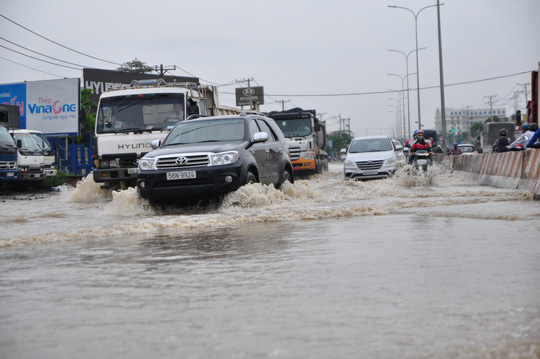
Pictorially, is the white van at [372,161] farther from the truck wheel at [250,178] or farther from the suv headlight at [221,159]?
the suv headlight at [221,159]

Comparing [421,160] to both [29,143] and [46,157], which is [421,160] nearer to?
[46,157]

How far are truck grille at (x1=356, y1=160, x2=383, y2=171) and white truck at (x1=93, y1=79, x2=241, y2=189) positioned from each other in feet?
26.5

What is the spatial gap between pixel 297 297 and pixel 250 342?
1010mm

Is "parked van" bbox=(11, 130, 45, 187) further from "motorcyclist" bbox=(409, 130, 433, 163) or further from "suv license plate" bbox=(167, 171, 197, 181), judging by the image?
"suv license plate" bbox=(167, 171, 197, 181)

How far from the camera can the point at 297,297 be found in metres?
4.31

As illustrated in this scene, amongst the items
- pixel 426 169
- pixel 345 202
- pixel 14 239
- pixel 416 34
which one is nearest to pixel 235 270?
pixel 14 239

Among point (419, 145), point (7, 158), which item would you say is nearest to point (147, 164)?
point (419, 145)

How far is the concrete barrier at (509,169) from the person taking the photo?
1359 cm

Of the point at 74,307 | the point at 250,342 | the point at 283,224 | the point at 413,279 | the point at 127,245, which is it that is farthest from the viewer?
the point at 283,224

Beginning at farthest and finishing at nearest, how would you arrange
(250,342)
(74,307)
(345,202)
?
1. (345,202)
2. (74,307)
3. (250,342)

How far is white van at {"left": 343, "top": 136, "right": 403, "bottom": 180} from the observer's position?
→ 22.8 m

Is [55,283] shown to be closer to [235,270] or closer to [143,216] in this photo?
[235,270]

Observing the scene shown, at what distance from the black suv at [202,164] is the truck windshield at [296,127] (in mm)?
15186

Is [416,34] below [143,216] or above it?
above
